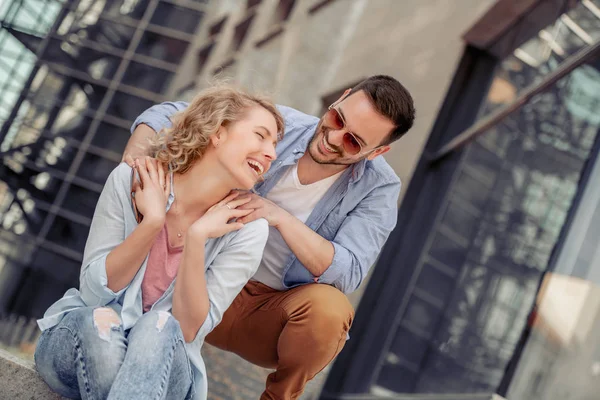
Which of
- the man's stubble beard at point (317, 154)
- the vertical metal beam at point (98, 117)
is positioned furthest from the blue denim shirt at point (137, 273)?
the vertical metal beam at point (98, 117)

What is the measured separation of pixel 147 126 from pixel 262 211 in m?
0.62

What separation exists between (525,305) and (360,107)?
Answer: 1.79m

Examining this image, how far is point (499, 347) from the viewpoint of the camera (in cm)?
450

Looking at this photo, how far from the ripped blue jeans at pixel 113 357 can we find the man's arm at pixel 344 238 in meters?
0.59

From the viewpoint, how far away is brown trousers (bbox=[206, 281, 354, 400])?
120 inches

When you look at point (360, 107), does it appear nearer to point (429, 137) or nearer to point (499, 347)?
point (499, 347)

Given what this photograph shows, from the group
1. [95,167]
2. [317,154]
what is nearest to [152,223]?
[317,154]

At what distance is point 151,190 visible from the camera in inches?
106

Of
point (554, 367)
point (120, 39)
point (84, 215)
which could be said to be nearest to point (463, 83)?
point (554, 367)

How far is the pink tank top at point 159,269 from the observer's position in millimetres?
2707

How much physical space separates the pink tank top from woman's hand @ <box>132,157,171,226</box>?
134 mm

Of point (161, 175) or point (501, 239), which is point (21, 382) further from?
point (501, 239)

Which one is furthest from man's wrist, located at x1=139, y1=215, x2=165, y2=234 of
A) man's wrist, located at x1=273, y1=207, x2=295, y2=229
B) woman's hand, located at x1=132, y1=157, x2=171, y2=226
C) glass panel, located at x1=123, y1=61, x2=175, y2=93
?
glass panel, located at x1=123, y1=61, x2=175, y2=93

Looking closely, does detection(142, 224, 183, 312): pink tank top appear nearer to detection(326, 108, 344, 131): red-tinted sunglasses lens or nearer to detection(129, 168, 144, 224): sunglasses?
detection(129, 168, 144, 224): sunglasses
